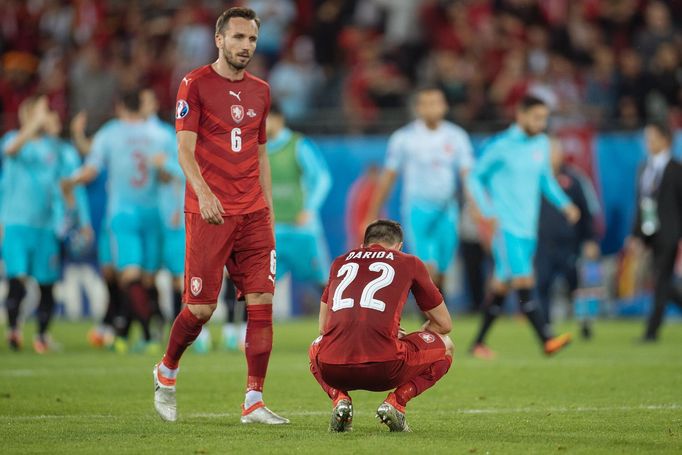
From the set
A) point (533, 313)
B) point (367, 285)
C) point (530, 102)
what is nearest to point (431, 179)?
point (530, 102)

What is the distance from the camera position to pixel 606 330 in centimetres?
1958

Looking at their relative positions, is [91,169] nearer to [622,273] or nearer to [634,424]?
[634,424]

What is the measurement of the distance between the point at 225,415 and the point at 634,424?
2.78 m

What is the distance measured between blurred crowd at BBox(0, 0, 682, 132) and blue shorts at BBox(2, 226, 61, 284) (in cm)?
602

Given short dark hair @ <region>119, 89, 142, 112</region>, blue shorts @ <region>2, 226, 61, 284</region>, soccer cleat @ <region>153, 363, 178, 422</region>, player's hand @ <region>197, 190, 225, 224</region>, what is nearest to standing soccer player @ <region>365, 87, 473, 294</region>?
short dark hair @ <region>119, 89, 142, 112</region>

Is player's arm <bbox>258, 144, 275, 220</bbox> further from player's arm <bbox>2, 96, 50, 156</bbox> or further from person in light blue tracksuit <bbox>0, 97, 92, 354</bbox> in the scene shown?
person in light blue tracksuit <bbox>0, 97, 92, 354</bbox>

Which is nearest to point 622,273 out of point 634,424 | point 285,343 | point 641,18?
point 641,18

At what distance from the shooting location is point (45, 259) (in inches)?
642

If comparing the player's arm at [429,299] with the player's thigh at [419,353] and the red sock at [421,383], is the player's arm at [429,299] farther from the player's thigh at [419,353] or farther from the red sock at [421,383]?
the red sock at [421,383]

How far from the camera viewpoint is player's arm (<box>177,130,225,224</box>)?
8.42m

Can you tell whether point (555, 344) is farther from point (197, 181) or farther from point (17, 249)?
point (17, 249)

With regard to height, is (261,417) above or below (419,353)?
below

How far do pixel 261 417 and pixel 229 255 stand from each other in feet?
3.56

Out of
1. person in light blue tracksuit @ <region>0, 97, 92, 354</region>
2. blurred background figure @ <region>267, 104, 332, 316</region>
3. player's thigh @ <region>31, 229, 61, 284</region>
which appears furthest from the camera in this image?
player's thigh @ <region>31, 229, 61, 284</region>
